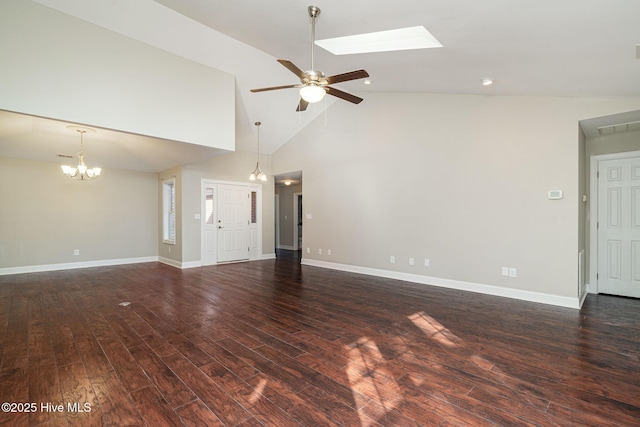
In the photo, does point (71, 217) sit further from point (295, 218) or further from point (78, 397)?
point (78, 397)

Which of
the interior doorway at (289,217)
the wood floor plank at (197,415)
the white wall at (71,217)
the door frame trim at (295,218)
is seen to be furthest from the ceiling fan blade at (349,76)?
the door frame trim at (295,218)

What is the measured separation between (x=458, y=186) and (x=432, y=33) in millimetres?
2781

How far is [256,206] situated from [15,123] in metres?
5.09

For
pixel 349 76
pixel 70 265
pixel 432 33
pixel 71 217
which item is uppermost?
pixel 432 33

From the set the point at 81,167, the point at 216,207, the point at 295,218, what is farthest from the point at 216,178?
the point at 295,218

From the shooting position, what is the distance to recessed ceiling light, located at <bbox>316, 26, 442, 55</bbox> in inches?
118

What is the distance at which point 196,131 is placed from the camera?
15.5ft

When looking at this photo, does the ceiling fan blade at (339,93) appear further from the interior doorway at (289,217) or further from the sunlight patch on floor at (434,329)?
the interior doorway at (289,217)

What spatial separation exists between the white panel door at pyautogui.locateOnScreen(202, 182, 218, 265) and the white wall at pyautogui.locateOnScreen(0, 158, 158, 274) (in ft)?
5.72

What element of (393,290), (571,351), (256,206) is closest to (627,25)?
(571,351)

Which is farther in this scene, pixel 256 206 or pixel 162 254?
pixel 256 206

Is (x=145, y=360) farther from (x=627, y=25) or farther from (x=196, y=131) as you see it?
(x=627, y=25)

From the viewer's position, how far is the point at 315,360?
245 centimetres

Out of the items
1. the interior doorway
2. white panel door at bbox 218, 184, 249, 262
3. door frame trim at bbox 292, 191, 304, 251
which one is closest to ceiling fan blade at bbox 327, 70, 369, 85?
white panel door at bbox 218, 184, 249, 262
